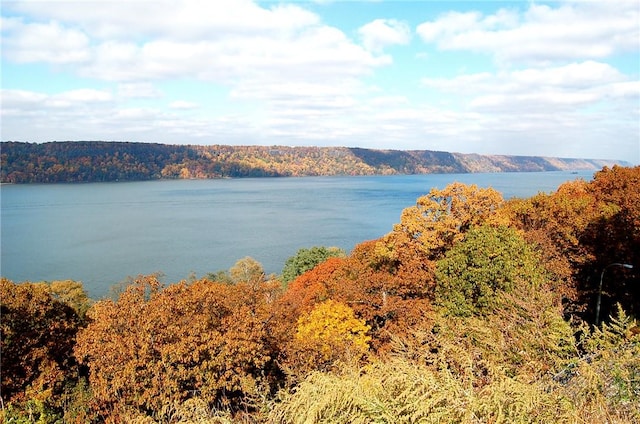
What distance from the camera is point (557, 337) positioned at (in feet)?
31.2

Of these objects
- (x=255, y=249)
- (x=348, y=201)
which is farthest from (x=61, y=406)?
(x=348, y=201)

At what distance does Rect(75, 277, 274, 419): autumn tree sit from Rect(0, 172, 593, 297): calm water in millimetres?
33103

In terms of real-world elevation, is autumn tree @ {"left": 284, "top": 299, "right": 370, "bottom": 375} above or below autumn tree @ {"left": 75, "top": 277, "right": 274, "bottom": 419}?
below

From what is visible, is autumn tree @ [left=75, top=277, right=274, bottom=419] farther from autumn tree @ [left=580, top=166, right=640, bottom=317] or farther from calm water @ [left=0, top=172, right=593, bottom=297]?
calm water @ [left=0, top=172, right=593, bottom=297]

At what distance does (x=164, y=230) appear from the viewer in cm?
7200

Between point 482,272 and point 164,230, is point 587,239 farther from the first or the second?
point 164,230

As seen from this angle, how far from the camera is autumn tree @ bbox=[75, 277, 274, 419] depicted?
10.4m

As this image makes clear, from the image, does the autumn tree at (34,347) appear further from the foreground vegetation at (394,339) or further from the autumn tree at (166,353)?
the autumn tree at (166,353)

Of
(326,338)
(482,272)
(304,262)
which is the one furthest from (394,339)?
(304,262)

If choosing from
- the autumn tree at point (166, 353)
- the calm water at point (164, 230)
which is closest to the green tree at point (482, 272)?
the autumn tree at point (166, 353)

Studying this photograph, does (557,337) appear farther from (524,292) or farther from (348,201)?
(348,201)

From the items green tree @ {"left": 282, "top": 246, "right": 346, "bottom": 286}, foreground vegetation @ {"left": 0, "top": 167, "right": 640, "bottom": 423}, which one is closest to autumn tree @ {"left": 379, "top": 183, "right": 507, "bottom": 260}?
foreground vegetation @ {"left": 0, "top": 167, "right": 640, "bottom": 423}

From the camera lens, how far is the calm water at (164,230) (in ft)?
164

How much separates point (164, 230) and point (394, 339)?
65465 millimetres
